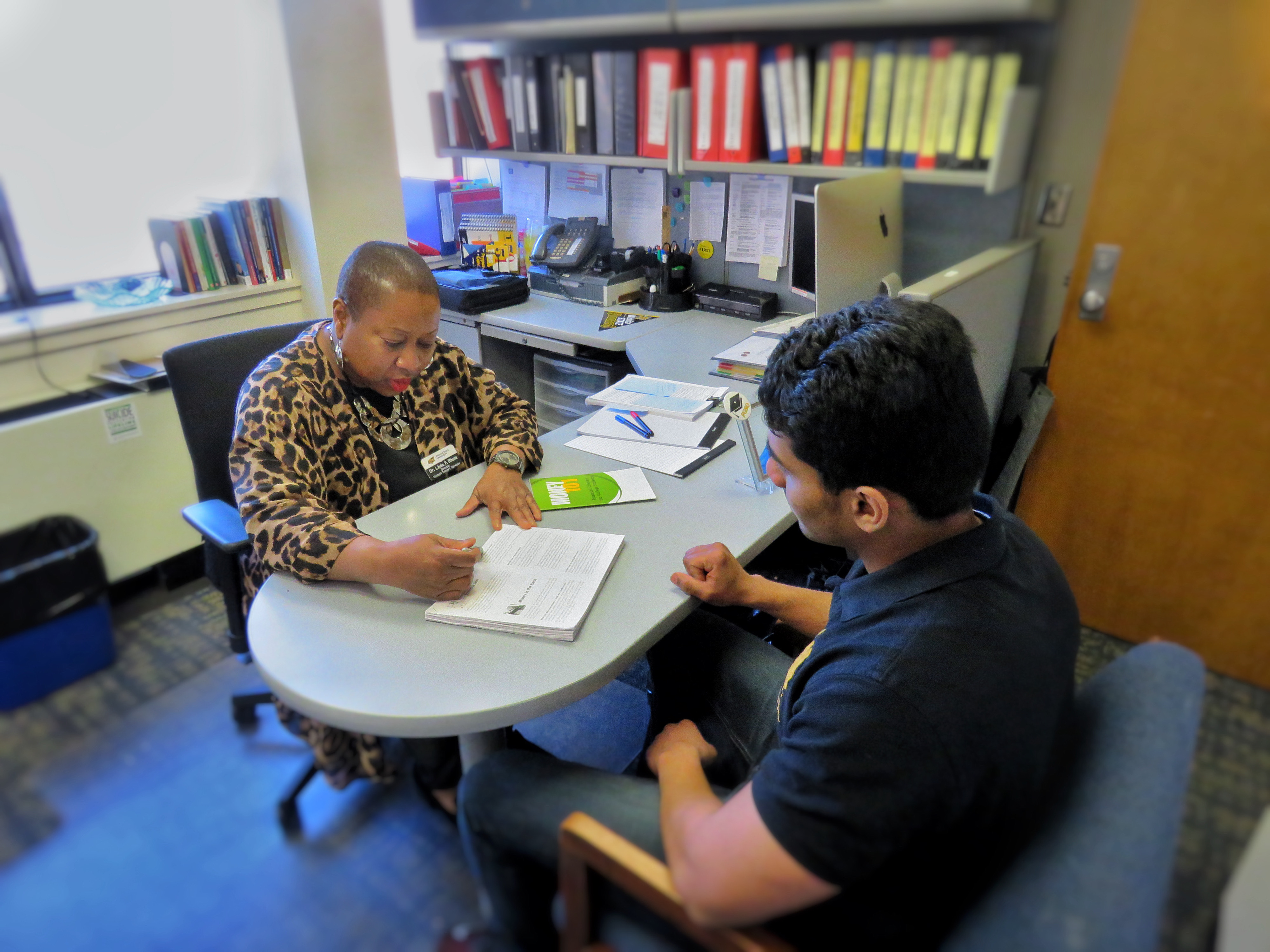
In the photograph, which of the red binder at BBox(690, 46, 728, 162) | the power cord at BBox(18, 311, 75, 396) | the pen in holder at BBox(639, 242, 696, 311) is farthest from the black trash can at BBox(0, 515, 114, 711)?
the pen in holder at BBox(639, 242, 696, 311)

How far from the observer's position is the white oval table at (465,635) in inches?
31.4

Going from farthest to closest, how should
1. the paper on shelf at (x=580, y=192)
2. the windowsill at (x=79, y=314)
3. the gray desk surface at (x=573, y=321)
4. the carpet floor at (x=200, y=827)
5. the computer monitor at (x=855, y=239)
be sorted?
the paper on shelf at (x=580, y=192)
the gray desk surface at (x=573, y=321)
the computer monitor at (x=855, y=239)
the carpet floor at (x=200, y=827)
the windowsill at (x=79, y=314)

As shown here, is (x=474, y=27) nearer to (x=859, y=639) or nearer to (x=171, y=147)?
(x=171, y=147)

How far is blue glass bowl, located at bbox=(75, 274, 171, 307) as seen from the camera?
41cm

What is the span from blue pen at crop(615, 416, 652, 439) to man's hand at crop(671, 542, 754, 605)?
464mm

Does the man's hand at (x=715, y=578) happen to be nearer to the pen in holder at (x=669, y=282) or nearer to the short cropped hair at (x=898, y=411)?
the short cropped hair at (x=898, y=411)

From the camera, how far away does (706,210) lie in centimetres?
241

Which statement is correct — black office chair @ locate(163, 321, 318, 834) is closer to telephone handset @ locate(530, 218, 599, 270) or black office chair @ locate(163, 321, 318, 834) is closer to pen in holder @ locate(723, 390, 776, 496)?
pen in holder @ locate(723, 390, 776, 496)

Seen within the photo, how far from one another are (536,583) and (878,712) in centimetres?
54

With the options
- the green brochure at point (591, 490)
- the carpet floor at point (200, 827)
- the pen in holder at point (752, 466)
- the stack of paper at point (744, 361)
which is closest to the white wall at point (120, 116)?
Result: the carpet floor at point (200, 827)

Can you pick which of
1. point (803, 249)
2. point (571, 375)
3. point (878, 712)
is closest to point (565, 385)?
point (571, 375)

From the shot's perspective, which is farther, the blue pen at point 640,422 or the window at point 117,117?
the blue pen at point 640,422

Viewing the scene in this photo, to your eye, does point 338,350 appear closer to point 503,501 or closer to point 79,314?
point 503,501

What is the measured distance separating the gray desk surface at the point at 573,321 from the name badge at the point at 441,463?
88cm
